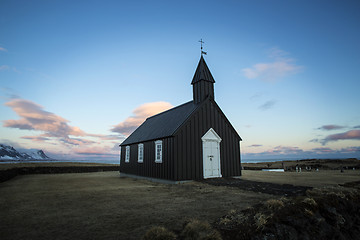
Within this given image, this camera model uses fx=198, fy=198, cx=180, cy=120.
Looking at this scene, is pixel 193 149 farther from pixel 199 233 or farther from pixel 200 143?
pixel 199 233

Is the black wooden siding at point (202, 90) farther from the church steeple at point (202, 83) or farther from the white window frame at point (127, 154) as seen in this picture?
the white window frame at point (127, 154)

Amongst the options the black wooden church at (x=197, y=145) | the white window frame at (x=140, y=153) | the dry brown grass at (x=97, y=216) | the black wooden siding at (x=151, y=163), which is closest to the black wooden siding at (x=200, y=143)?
the black wooden church at (x=197, y=145)

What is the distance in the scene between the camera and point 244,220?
5328 mm

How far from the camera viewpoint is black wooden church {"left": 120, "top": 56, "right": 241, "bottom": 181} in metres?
15.4

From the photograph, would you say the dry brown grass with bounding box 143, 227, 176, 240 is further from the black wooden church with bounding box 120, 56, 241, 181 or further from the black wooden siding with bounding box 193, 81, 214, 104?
the black wooden siding with bounding box 193, 81, 214, 104

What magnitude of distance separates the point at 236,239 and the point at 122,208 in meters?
4.70

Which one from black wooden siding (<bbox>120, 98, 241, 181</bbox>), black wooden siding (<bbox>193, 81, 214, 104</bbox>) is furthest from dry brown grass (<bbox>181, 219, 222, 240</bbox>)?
black wooden siding (<bbox>193, 81, 214, 104</bbox>)

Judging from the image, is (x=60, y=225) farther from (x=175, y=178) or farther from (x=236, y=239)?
(x=175, y=178)

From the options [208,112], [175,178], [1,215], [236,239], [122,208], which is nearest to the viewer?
[236,239]

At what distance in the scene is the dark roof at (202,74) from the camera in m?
18.7

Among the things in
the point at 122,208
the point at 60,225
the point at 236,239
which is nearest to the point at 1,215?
the point at 60,225

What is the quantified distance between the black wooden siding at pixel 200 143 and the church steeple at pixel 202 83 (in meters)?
1.06

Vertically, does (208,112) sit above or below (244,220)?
above

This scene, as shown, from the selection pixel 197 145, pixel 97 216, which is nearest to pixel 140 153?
pixel 197 145
